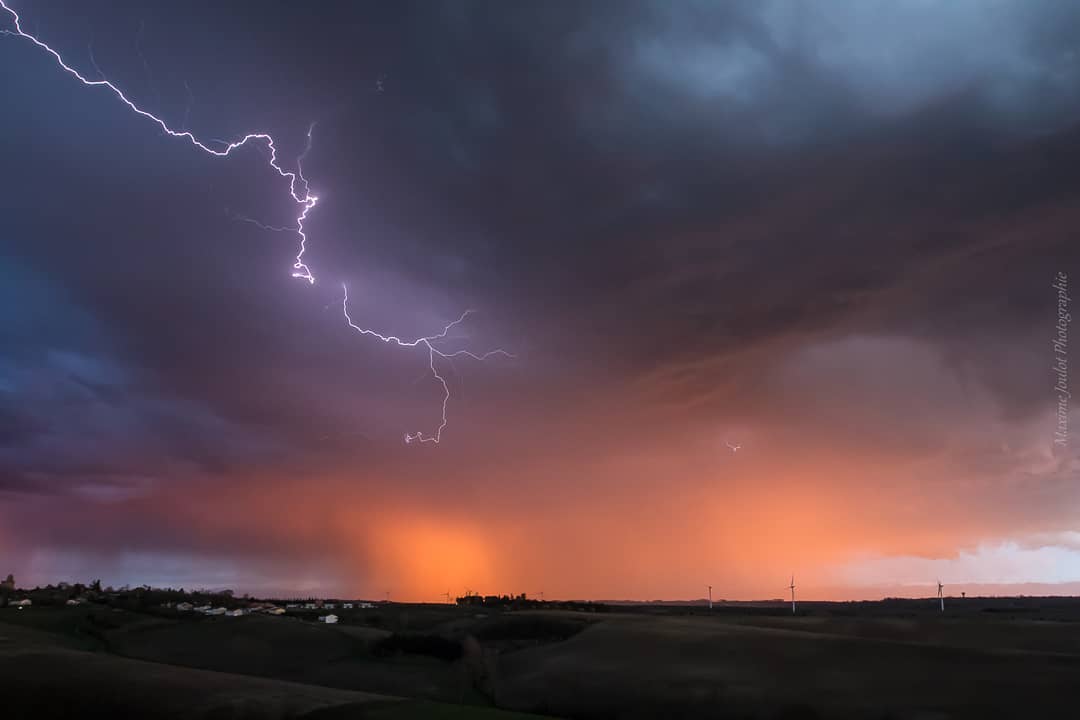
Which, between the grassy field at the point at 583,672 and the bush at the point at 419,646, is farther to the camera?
the bush at the point at 419,646

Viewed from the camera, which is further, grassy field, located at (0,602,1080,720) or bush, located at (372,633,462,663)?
bush, located at (372,633,462,663)

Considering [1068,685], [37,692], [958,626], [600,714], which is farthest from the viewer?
[958,626]

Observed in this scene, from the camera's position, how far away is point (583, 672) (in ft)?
167

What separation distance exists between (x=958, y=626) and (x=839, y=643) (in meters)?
28.3

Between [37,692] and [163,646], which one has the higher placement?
[37,692]

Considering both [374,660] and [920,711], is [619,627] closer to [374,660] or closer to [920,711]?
[374,660]

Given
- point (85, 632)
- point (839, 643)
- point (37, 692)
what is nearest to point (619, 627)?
point (839, 643)

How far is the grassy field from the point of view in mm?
31656

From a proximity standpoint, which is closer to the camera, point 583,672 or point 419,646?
point 583,672

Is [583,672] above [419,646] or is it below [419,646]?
above

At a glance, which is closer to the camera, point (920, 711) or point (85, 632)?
point (920, 711)

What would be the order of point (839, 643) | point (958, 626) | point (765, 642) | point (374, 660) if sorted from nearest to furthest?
point (839, 643), point (765, 642), point (374, 660), point (958, 626)

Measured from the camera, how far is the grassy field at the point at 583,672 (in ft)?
104

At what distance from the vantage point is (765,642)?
188ft
